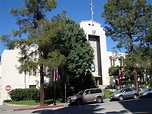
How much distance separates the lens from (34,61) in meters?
29.0

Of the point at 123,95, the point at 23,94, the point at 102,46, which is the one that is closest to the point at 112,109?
the point at 123,95

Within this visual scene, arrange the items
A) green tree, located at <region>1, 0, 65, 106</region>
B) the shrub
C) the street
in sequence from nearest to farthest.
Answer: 1. the street
2. green tree, located at <region>1, 0, 65, 106</region>
3. the shrub

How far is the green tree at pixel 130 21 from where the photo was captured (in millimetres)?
38812

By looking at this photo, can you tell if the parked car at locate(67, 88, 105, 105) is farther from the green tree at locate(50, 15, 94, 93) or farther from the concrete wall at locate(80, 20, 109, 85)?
the concrete wall at locate(80, 20, 109, 85)

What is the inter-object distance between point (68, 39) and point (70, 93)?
8564 millimetres

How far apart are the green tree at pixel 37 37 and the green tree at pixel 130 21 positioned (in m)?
13.1

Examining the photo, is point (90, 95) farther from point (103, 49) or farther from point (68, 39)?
point (103, 49)

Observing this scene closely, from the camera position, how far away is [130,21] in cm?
3869

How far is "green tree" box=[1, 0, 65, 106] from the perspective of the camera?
91.6 ft

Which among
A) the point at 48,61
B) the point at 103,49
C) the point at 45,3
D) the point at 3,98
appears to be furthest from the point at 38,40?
the point at 103,49

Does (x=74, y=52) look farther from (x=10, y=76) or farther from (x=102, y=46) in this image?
(x=102, y=46)

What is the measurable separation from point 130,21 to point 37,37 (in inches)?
670

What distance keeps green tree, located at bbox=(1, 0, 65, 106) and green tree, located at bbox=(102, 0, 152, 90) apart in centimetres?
1315

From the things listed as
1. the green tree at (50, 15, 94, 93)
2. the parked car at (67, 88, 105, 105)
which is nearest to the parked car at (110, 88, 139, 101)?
the parked car at (67, 88, 105, 105)
